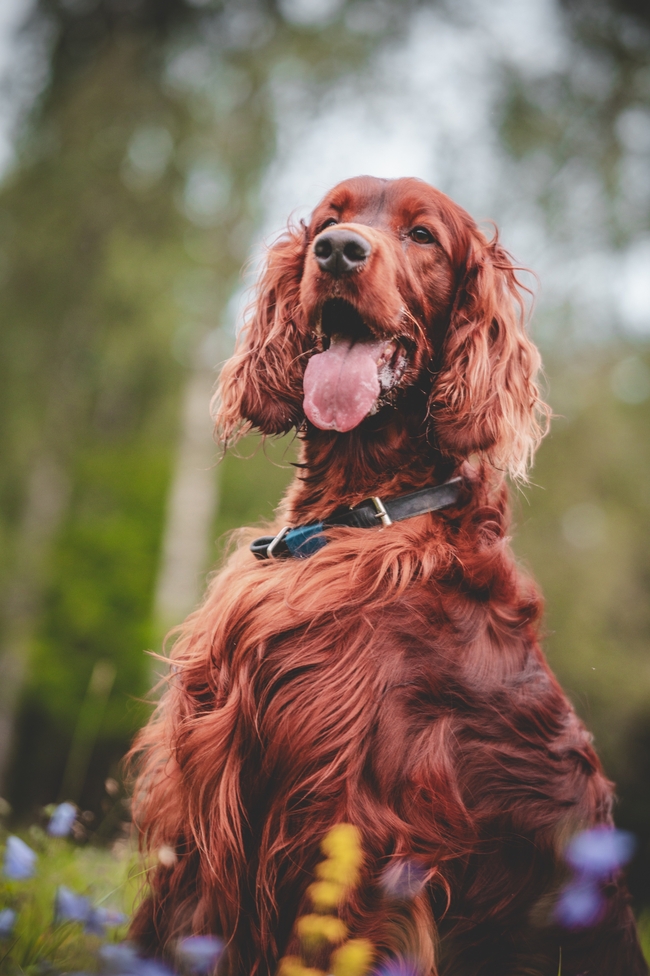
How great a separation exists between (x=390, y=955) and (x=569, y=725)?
0.68 metres

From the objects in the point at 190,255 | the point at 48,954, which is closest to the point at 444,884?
the point at 48,954

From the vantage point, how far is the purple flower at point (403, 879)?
179 cm

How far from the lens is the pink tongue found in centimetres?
228

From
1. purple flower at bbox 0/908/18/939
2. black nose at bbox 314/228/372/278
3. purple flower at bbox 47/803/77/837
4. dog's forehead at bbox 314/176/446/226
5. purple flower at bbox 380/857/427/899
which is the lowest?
purple flower at bbox 0/908/18/939

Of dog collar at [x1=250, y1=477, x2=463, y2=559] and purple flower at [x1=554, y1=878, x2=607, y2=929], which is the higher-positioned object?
dog collar at [x1=250, y1=477, x2=463, y2=559]

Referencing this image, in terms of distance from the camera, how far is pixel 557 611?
1343 centimetres

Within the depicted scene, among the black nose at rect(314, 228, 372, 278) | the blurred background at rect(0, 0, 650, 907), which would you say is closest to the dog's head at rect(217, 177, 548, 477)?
the black nose at rect(314, 228, 372, 278)

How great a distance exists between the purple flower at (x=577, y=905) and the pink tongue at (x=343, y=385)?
4.03 ft

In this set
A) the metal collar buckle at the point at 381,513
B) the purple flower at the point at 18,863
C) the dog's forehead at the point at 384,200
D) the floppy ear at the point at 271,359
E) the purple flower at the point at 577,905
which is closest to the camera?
the purple flower at the point at 18,863

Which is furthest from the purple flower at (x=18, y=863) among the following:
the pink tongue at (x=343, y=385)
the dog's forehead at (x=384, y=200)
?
the dog's forehead at (x=384, y=200)

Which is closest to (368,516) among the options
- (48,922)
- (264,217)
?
(48,922)

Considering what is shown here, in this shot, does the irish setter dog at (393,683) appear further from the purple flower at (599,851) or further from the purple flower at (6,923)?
the purple flower at (6,923)

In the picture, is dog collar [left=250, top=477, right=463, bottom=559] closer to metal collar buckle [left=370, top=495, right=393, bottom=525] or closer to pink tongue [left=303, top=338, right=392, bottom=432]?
metal collar buckle [left=370, top=495, right=393, bottom=525]

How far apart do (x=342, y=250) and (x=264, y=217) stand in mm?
7847
